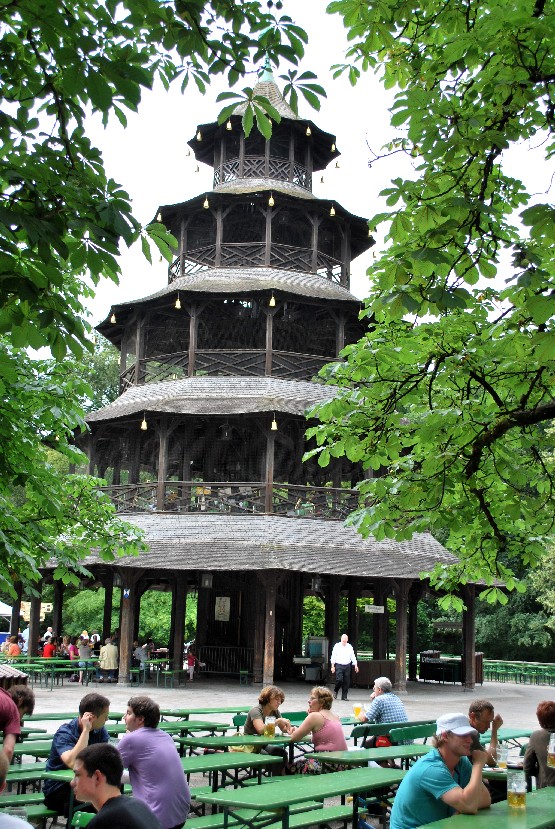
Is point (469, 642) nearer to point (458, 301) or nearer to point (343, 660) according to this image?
point (343, 660)

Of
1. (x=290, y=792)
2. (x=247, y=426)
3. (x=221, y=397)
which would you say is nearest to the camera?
(x=290, y=792)

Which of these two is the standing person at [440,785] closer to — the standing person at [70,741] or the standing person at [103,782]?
the standing person at [103,782]

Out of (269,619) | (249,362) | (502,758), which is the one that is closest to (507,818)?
(502,758)

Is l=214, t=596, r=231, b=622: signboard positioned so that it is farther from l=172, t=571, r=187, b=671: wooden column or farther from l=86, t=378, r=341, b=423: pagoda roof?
l=86, t=378, r=341, b=423: pagoda roof

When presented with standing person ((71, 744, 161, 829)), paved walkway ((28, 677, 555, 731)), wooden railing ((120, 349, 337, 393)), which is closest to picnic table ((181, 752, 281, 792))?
standing person ((71, 744, 161, 829))

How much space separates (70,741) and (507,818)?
3292 mm

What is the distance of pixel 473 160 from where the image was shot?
627 centimetres

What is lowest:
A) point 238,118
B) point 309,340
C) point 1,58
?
point 1,58

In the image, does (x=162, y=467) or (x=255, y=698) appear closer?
(x=255, y=698)

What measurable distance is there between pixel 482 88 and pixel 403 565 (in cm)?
1950

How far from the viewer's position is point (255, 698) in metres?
20.5

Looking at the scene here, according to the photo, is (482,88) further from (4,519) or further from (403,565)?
(403,565)

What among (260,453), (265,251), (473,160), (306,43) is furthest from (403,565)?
(306,43)

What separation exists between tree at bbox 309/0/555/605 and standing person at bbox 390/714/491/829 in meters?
2.34
